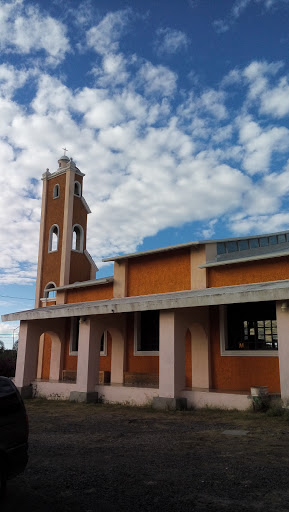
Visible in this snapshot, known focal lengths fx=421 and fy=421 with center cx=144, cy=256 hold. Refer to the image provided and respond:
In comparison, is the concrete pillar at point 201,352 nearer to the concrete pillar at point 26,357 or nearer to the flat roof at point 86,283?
the flat roof at point 86,283

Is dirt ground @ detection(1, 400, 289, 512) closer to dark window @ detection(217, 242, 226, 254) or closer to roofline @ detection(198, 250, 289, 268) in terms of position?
roofline @ detection(198, 250, 289, 268)

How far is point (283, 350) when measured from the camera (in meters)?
9.35

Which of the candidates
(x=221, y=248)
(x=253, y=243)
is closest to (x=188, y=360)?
(x=221, y=248)

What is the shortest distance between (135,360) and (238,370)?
14.7ft

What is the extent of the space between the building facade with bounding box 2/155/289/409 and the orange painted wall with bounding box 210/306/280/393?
0.09 feet

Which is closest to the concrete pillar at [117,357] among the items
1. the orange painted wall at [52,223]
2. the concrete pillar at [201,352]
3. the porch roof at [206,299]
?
the porch roof at [206,299]

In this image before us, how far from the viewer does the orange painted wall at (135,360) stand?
15054 mm

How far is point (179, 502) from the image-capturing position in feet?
13.6

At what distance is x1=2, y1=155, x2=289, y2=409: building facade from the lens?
11.2 metres

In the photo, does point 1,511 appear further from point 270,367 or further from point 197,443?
point 270,367

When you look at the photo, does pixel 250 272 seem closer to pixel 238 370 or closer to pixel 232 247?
pixel 232 247

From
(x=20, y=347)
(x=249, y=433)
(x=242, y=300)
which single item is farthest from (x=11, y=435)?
(x=20, y=347)

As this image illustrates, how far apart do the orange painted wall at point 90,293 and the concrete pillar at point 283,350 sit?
885 centimetres

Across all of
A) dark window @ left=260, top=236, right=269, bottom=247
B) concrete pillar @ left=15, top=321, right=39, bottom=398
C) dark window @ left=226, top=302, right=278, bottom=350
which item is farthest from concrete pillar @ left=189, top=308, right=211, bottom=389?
concrete pillar @ left=15, top=321, right=39, bottom=398
